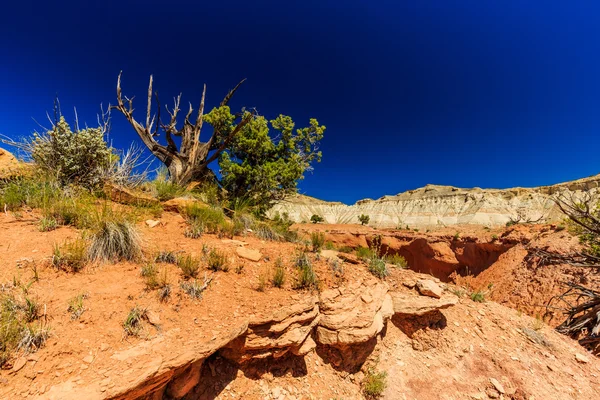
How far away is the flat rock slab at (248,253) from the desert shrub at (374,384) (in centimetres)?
269

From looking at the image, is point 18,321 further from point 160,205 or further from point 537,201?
point 537,201

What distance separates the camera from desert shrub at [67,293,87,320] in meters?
2.57

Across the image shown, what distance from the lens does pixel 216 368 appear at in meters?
3.20

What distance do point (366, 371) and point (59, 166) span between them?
296 inches

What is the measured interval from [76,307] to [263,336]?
211 cm

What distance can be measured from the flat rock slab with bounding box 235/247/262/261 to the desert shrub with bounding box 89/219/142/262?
1595 millimetres

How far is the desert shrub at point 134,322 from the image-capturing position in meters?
2.63

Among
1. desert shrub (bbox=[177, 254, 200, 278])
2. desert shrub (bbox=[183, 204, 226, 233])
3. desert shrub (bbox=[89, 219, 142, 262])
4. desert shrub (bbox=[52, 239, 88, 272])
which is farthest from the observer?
desert shrub (bbox=[183, 204, 226, 233])

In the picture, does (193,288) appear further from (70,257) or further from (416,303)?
(416,303)

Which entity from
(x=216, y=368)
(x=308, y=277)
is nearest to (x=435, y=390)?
(x=308, y=277)

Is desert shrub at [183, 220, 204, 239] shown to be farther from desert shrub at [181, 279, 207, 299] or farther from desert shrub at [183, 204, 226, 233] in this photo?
desert shrub at [181, 279, 207, 299]

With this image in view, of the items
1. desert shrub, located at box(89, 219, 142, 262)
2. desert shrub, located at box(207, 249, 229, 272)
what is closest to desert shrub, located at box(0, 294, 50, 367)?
desert shrub, located at box(89, 219, 142, 262)

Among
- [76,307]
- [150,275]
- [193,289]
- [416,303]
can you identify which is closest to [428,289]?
[416,303]

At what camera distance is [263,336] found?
3369mm
